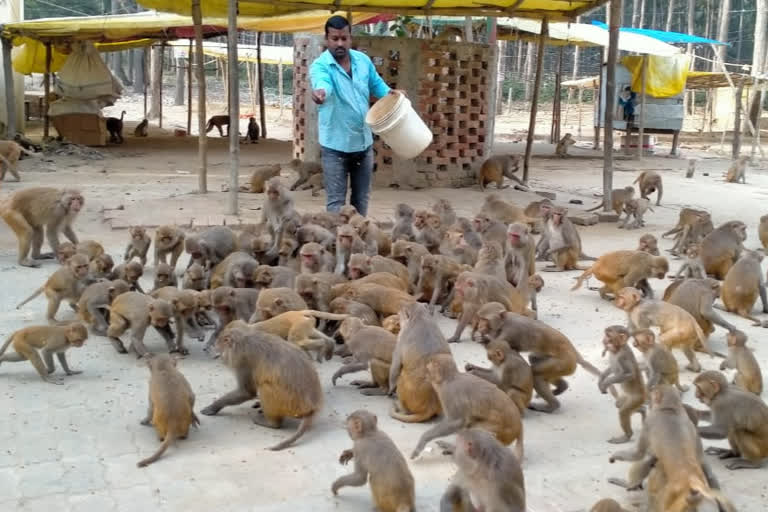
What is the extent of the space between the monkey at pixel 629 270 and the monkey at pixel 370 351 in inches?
117

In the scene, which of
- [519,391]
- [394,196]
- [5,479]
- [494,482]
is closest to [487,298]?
[519,391]

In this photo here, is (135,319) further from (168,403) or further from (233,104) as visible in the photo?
(233,104)

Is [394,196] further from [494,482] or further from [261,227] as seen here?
[494,482]

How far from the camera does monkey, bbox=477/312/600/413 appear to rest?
542cm

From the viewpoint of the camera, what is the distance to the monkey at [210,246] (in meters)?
7.77

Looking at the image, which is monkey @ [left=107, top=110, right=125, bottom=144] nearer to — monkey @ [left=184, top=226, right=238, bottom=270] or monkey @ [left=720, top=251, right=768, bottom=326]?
monkey @ [left=184, top=226, right=238, bottom=270]

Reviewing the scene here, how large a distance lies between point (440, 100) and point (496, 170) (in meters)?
1.42

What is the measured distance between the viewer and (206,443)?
5.00m

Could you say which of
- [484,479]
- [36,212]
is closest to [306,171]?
[36,212]

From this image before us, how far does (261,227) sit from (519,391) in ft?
15.7

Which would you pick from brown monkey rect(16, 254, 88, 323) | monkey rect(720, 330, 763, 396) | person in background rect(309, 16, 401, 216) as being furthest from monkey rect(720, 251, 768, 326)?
brown monkey rect(16, 254, 88, 323)

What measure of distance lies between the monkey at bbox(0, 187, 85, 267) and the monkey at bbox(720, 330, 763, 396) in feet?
20.7

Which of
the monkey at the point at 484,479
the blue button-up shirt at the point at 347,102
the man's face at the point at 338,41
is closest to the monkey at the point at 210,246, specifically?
the blue button-up shirt at the point at 347,102

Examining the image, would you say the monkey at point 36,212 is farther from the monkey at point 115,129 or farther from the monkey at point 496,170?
the monkey at point 115,129
